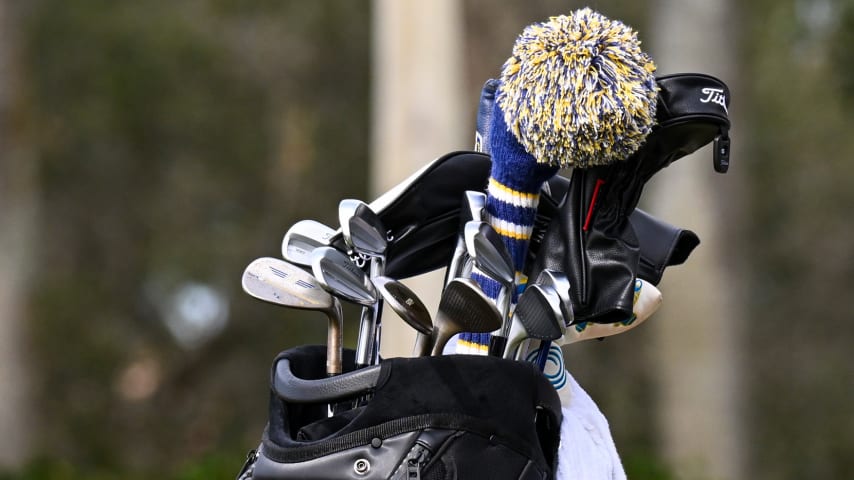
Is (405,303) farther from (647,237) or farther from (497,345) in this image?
(647,237)

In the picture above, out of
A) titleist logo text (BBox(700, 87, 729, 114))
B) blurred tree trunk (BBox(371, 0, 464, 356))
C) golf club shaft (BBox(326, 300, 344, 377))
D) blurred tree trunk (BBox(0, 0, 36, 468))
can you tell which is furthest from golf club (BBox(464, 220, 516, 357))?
blurred tree trunk (BBox(0, 0, 36, 468))

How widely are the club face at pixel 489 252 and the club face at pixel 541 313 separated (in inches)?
2.0

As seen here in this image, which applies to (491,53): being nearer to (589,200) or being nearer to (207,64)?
(589,200)

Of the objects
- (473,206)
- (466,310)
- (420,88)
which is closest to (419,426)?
(466,310)

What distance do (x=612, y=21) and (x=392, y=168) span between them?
3.97 meters

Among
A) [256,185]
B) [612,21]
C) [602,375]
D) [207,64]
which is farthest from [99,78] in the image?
[612,21]

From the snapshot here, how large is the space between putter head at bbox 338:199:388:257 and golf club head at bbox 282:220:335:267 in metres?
0.08

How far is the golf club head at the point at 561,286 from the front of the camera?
59.7 inches

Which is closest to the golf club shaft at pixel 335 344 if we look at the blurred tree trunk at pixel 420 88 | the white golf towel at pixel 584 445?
the white golf towel at pixel 584 445

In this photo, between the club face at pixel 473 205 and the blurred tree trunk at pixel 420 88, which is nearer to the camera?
the club face at pixel 473 205

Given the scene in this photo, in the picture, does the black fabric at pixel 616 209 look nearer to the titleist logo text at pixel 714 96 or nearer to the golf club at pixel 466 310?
the titleist logo text at pixel 714 96

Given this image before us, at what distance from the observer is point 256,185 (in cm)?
1320

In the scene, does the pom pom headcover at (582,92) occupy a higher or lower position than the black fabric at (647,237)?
higher

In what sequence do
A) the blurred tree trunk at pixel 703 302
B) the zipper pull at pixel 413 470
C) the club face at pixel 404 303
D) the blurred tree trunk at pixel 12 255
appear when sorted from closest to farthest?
the zipper pull at pixel 413 470 → the club face at pixel 404 303 → the blurred tree trunk at pixel 703 302 → the blurred tree trunk at pixel 12 255
